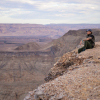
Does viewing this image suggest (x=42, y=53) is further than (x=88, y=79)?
Yes

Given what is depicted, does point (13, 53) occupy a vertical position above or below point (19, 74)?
above

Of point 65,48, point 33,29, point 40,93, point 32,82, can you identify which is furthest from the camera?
point 33,29

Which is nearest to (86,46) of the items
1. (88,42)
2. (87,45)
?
(87,45)

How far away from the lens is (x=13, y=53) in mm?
31844

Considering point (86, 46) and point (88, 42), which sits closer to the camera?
point (88, 42)

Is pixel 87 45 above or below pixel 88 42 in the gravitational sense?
below

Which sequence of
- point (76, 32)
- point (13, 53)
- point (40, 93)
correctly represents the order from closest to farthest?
point (40, 93) < point (13, 53) < point (76, 32)

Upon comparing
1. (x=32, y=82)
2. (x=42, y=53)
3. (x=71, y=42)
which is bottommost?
(x=32, y=82)

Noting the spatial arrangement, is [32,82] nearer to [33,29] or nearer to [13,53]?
[13,53]

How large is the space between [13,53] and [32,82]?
12.7 meters

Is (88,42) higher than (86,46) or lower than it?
higher

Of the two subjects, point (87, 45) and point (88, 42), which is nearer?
point (88, 42)

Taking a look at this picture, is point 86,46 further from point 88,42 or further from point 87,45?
point 88,42

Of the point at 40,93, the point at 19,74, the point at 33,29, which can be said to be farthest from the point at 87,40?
the point at 33,29
